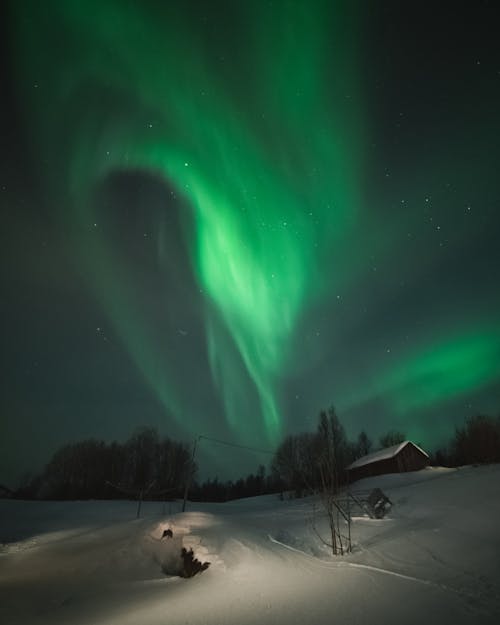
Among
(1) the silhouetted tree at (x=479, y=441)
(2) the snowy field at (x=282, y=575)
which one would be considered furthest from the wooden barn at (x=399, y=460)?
(2) the snowy field at (x=282, y=575)

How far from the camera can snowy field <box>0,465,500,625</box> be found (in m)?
5.22

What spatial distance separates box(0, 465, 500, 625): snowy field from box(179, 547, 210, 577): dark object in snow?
276 mm

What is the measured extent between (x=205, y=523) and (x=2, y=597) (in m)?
8.78

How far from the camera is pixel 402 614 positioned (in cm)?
473

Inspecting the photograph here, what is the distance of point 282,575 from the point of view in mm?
7793

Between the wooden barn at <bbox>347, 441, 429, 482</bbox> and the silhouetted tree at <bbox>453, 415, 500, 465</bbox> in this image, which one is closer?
the silhouetted tree at <bbox>453, 415, 500, 465</bbox>

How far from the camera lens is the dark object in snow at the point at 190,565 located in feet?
31.8

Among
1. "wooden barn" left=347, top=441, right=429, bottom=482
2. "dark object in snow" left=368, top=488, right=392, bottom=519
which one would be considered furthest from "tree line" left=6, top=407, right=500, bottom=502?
"dark object in snow" left=368, top=488, right=392, bottom=519

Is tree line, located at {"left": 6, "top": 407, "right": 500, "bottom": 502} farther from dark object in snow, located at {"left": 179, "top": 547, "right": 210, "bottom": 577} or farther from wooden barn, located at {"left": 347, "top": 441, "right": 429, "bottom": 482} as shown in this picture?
dark object in snow, located at {"left": 179, "top": 547, "right": 210, "bottom": 577}

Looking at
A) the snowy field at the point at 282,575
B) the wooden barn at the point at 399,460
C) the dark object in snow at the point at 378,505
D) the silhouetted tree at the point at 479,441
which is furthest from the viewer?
the wooden barn at the point at 399,460

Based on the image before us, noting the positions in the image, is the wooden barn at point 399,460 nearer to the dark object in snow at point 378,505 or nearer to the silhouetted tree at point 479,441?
the silhouetted tree at point 479,441

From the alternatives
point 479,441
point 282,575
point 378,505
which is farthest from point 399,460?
point 282,575

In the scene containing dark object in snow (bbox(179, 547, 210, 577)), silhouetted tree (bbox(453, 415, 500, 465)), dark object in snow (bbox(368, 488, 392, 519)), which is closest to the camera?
dark object in snow (bbox(179, 547, 210, 577))

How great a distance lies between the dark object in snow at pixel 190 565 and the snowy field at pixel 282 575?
276mm
